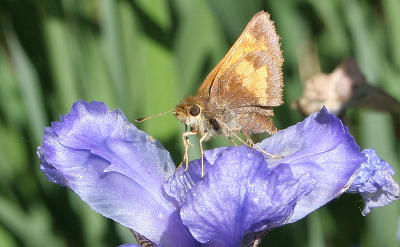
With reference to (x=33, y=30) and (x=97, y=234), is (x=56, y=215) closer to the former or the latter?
(x=97, y=234)

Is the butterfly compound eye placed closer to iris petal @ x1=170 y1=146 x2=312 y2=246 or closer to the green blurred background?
iris petal @ x1=170 y1=146 x2=312 y2=246

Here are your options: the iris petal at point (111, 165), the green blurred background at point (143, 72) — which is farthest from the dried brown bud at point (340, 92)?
the iris petal at point (111, 165)

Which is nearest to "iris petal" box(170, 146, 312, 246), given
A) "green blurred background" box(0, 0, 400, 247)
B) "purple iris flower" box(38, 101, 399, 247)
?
"purple iris flower" box(38, 101, 399, 247)

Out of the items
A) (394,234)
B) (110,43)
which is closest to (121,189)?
(110,43)

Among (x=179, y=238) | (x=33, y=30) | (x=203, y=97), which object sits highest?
(x=33, y=30)

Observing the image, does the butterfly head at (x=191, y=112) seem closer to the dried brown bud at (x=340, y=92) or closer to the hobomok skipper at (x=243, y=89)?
the hobomok skipper at (x=243, y=89)
